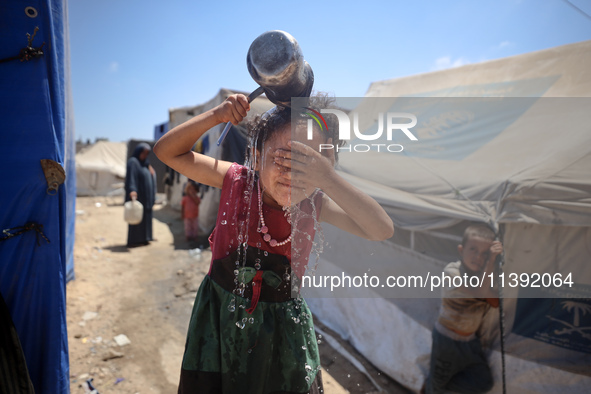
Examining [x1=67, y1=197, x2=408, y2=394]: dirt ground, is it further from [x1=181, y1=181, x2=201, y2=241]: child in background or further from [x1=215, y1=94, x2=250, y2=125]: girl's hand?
[x1=215, y1=94, x2=250, y2=125]: girl's hand

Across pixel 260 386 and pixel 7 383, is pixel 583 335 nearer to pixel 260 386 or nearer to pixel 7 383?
pixel 260 386

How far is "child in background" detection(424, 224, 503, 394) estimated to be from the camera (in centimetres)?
220

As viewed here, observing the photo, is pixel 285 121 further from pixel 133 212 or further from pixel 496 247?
pixel 133 212

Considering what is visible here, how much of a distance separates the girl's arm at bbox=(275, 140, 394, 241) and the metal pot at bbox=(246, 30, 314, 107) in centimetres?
24

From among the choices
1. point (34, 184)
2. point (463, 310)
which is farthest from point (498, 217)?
point (34, 184)

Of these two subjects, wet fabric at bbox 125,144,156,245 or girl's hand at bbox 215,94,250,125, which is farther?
wet fabric at bbox 125,144,156,245

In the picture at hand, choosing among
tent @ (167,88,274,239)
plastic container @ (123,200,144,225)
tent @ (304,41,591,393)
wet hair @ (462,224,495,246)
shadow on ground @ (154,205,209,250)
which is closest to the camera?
tent @ (304,41,591,393)

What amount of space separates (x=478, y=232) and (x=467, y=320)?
0.66m

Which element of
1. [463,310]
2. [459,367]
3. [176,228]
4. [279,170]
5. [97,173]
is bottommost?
[176,228]

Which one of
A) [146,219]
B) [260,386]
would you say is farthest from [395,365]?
[146,219]

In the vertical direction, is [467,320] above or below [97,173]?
below

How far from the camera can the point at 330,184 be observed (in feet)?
3.29

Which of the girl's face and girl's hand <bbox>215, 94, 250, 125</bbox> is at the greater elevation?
girl's hand <bbox>215, 94, 250, 125</bbox>

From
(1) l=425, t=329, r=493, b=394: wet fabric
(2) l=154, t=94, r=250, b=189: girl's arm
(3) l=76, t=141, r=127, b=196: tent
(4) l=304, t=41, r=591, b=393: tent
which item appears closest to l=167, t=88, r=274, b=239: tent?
(2) l=154, t=94, r=250, b=189: girl's arm
